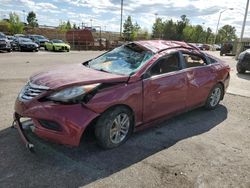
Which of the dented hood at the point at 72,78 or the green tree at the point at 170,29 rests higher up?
the dented hood at the point at 72,78

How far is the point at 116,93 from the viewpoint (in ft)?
12.5

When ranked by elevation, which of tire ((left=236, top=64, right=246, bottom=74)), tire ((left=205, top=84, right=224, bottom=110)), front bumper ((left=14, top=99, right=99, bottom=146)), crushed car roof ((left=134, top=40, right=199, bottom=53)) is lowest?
tire ((left=236, top=64, right=246, bottom=74))

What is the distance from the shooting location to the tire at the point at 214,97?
5984 mm

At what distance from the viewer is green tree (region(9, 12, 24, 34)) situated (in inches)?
2500

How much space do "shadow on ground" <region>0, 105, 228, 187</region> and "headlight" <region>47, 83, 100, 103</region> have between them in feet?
1.97

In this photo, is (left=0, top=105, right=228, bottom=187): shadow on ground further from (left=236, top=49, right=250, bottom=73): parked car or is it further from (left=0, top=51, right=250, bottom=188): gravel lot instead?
(left=236, top=49, right=250, bottom=73): parked car

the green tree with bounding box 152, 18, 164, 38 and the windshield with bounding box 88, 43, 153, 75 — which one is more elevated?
the windshield with bounding box 88, 43, 153, 75

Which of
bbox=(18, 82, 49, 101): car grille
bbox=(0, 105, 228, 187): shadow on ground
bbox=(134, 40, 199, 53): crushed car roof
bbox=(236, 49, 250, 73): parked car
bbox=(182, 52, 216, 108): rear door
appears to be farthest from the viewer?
bbox=(236, 49, 250, 73): parked car

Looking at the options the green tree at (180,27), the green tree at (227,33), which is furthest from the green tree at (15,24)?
A: the green tree at (227,33)

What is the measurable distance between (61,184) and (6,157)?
1.00m

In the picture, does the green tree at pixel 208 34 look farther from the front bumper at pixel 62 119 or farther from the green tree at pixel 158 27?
the front bumper at pixel 62 119

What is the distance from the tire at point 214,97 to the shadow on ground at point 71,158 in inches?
49.4

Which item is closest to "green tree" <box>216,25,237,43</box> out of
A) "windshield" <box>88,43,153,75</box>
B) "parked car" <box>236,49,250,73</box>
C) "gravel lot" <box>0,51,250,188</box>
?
"parked car" <box>236,49,250,73</box>

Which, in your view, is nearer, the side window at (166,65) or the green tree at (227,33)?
the side window at (166,65)
